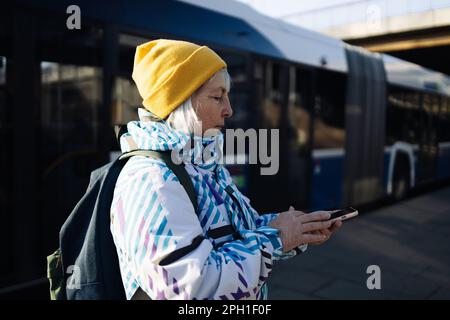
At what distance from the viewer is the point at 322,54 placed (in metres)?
6.75

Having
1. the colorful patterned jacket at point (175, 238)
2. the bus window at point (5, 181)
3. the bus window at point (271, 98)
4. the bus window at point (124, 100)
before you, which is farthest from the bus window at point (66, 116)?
the colorful patterned jacket at point (175, 238)

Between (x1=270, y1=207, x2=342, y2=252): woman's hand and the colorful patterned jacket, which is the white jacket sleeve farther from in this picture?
(x1=270, y1=207, x2=342, y2=252): woman's hand

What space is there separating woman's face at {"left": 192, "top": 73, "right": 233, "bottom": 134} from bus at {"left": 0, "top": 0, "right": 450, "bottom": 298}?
2.19 m

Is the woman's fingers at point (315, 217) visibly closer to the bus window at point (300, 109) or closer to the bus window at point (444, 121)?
the bus window at point (300, 109)

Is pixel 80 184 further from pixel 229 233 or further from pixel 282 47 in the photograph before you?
pixel 282 47

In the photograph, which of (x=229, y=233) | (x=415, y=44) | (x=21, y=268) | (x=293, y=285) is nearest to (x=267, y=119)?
(x=293, y=285)

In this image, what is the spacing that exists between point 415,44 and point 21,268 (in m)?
8.51

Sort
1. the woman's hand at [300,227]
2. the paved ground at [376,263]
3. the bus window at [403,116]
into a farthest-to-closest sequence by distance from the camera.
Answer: the bus window at [403,116] → the paved ground at [376,263] → the woman's hand at [300,227]

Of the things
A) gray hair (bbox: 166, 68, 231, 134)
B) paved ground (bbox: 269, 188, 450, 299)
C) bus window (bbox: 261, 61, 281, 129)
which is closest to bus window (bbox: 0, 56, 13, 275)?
paved ground (bbox: 269, 188, 450, 299)

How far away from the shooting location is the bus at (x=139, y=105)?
340 cm

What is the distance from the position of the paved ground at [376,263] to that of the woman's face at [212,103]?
3.03 m

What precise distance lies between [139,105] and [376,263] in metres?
3.22

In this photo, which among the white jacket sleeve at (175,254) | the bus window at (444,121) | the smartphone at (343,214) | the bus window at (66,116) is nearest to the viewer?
the white jacket sleeve at (175,254)
